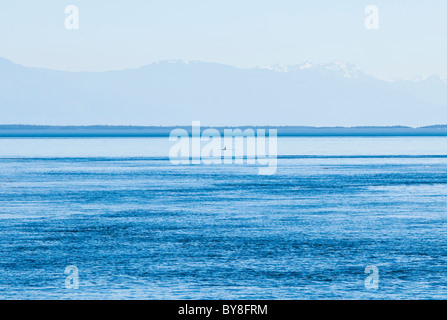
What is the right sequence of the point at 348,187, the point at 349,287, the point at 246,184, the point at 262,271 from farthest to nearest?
the point at 246,184, the point at 348,187, the point at 262,271, the point at 349,287

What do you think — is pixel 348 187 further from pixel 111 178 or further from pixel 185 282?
pixel 185 282

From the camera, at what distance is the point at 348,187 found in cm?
6744

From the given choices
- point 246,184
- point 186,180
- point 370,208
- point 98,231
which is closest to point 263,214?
point 370,208

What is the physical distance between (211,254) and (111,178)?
47546mm

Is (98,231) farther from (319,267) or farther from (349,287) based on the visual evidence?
(349,287)

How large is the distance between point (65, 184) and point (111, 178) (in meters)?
9.49

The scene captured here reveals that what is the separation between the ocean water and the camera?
2769cm

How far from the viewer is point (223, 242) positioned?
36.6 meters

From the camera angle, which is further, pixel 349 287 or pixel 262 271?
pixel 262 271

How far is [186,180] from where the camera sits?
3095 inches

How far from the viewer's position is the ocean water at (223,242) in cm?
2769

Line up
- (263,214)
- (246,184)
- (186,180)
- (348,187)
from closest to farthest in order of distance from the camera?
(263,214) → (348,187) → (246,184) → (186,180)
